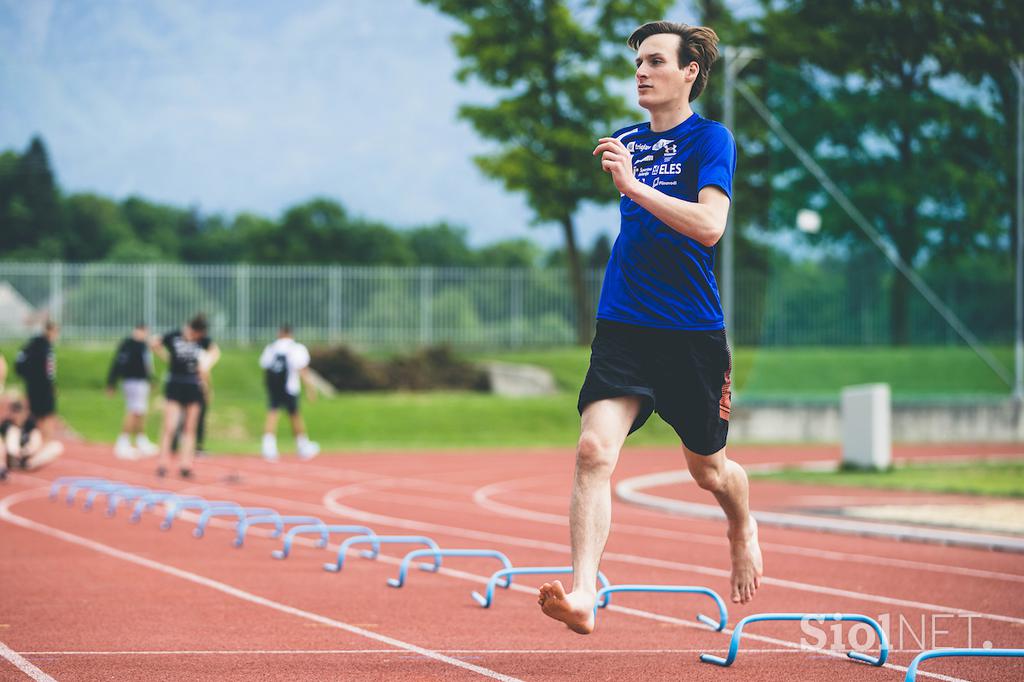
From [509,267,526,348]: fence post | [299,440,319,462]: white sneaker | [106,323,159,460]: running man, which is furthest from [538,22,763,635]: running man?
[509,267,526,348]: fence post

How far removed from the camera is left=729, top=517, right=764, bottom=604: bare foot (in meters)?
5.73

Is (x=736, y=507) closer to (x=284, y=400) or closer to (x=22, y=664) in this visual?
(x=22, y=664)

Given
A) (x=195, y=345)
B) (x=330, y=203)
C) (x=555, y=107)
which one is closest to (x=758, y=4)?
→ (x=555, y=107)

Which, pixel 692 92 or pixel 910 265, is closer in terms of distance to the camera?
pixel 692 92

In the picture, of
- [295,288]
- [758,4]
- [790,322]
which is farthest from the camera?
[758,4]

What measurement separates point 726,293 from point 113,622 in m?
21.6

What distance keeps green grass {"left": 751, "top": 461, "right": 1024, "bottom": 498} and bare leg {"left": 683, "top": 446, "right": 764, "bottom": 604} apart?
10.3 meters

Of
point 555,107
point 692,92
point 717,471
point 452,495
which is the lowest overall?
point 452,495

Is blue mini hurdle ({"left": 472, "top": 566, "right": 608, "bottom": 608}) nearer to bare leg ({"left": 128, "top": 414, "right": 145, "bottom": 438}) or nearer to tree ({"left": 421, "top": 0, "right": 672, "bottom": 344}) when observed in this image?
bare leg ({"left": 128, "top": 414, "right": 145, "bottom": 438})

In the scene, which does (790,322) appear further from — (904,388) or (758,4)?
Answer: (758,4)

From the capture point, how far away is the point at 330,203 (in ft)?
295

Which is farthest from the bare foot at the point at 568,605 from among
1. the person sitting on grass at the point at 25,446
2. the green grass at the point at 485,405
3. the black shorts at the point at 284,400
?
the green grass at the point at 485,405

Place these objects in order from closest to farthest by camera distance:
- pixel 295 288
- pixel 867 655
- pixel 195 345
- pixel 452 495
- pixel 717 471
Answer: pixel 717 471, pixel 867 655, pixel 452 495, pixel 195 345, pixel 295 288

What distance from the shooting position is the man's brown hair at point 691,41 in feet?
17.5
